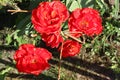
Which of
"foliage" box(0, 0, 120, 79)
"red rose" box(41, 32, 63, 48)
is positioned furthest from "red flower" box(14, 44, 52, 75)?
"foliage" box(0, 0, 120, 79)

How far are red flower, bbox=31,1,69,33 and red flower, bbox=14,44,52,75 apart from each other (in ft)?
0.43

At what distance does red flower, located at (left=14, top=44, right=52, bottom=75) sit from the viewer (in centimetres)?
167

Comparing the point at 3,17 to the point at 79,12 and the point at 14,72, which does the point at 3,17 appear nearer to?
the point at 14,72

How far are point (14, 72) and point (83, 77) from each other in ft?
1.59

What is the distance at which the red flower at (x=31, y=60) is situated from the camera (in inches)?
65.6

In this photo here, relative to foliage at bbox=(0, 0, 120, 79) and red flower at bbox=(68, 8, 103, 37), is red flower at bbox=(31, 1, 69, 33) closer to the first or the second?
red flower at bbox=(68, 8, 103, 37)

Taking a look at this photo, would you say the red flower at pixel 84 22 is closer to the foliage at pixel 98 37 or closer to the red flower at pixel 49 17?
the red flower at pixel 49 17

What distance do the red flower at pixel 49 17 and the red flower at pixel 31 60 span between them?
0.43 feet

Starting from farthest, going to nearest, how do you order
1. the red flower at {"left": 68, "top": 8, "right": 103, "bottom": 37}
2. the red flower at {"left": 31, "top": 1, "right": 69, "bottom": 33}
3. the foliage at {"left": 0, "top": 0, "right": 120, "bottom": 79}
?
1. the foliage at {"left": 0, "top": 0, "right": 120, "bottom": 79}
2. the red flower at {"left": 68, "top": 8, "right": 103, "bottom": 37}
3. the red flower at {"left": 31, "top": 1, "right": 69, "bottom": 33}

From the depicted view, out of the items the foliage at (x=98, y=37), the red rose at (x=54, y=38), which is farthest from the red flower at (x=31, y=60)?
the foliage at (x=98, y=37)

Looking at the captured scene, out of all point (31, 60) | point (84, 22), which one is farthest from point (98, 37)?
point (31, 60)

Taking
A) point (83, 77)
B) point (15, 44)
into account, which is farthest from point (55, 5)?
point (15, 44)

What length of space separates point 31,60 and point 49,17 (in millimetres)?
227

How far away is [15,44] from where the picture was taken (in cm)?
264
